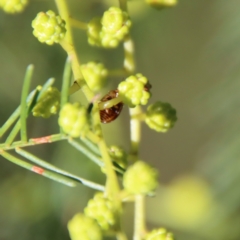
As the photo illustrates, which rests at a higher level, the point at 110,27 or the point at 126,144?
the point at 126,144

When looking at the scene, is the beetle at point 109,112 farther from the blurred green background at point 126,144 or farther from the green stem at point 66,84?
the blurred green background at point 126,144

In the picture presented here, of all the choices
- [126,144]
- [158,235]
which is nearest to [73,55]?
[158,235]

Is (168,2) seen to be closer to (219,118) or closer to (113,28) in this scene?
(113,28)

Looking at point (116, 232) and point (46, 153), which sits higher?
point (46, 153)

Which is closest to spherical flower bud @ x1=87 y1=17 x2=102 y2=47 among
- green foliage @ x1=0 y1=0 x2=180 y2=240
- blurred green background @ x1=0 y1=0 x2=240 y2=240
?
green foliage @ x1=0 y1=0 x2=180 y2=240

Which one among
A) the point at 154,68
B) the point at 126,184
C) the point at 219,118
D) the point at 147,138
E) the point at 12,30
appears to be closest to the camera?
the point at 126,184

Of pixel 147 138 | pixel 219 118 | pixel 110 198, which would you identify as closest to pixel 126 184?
pixel 110 198

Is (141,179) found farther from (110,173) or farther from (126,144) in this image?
(126,144)
